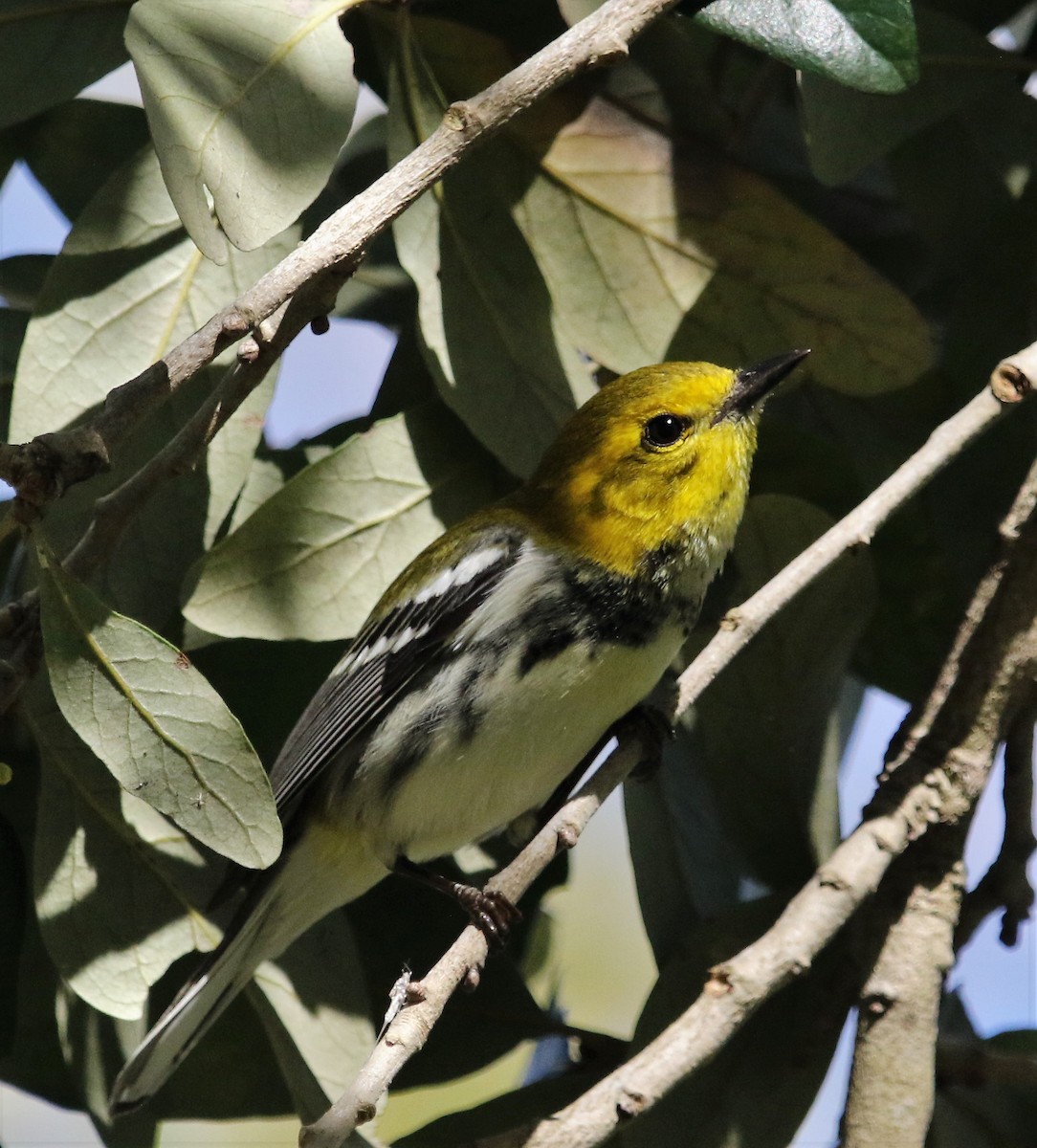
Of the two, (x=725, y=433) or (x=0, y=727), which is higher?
(x=725, y=433)

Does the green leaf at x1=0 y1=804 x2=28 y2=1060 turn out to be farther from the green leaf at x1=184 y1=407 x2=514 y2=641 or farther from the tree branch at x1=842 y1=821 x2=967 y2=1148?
the tree branch at x1=842 y1=821 x2=967 y2=1148

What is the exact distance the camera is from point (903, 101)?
2.22 m

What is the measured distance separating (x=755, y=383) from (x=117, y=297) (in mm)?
1012

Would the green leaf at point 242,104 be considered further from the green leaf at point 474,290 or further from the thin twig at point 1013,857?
the thin twig at point 1013,857

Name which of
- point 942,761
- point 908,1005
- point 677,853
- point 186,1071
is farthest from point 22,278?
point 908,1005

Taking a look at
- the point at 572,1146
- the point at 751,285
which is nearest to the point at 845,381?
the point at 751,285

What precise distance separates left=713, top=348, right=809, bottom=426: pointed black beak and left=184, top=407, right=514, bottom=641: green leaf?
41 cm

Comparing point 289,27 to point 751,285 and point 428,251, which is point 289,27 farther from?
point 751,285

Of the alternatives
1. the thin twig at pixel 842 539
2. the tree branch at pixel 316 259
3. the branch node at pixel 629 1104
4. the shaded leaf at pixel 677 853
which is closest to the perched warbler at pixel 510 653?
the shaded leaf at pixel 677 853

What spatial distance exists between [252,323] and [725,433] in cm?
107

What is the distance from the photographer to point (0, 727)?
2.19 metres

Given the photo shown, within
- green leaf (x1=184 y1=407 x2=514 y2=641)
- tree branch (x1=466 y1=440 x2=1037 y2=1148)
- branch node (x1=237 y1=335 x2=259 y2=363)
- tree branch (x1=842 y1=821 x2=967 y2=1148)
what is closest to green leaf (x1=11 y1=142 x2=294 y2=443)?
green leaf (x1=184 y1=407 x2=514 y2=641)

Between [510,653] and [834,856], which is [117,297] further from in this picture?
[834,856]

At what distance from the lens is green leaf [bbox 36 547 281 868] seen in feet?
5.44
